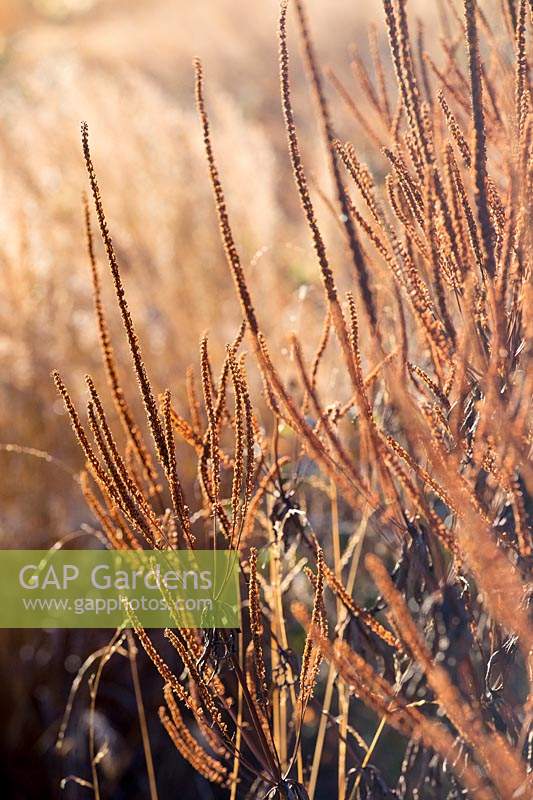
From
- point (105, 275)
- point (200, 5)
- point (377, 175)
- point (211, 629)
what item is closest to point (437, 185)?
point (211, 629)

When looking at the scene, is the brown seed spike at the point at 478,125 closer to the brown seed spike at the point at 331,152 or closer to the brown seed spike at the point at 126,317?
the brown seed spike at the point at 331,152

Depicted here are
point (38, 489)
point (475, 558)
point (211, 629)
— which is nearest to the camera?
point (475, 558)

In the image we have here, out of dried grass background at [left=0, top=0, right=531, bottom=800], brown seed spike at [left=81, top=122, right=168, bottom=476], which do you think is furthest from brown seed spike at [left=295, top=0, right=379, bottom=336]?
brown seed spike at [left=81, top=122, right=168, bottom=476]

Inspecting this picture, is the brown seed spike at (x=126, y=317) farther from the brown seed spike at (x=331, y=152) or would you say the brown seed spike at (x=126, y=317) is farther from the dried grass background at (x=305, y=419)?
the brown seed spike at (x=331, y=152)

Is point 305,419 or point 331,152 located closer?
point 331,152

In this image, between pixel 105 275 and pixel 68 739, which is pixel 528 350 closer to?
pixel 68 739

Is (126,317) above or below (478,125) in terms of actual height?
below

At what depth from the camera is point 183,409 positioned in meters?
2.16

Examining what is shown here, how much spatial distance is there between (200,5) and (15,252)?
41.2 feet

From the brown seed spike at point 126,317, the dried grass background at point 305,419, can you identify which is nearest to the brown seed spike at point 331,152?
the dried grass background at point 305,419

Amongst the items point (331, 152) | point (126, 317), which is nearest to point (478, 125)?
point (331, 152)

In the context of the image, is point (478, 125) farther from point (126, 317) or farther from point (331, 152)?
point (126, 317)

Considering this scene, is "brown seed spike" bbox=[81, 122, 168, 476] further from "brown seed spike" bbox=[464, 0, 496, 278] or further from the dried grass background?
Answer: "brown seed spike" bbox=[464, 0, 496, 278]

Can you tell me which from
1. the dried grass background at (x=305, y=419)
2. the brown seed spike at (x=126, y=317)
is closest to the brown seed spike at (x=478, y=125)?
the dried grass background at (x=305, y=419)
